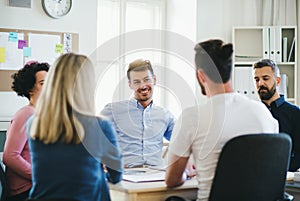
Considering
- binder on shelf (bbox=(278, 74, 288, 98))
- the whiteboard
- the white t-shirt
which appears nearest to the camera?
the white t-shirt

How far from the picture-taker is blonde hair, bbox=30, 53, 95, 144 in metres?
2.13

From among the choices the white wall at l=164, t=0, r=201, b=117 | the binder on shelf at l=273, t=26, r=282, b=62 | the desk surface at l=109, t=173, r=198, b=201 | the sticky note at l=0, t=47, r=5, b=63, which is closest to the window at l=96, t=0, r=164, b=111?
the white wall at l=164, t=0, r=201, b=117

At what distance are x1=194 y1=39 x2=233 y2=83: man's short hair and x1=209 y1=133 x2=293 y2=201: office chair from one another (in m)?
0.35

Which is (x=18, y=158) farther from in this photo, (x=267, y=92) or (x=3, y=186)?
(x=267, y=92)

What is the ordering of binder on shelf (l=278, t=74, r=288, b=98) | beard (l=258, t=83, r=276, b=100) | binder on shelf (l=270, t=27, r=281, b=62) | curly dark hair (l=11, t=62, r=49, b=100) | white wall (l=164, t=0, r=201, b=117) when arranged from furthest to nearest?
white wall (l=164, t=0, r=201, b=117) < binder on shelf (l=270, t=27, r=281, b=62) < binder on shelf (l=278, t=74, r=288, b=98) < beard (l=258, t=83, r=276, b=100) < curly dark hair (l=11, t=62, r=49, b=100)

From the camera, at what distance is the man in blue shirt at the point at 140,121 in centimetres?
364

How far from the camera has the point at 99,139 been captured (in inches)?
86.8

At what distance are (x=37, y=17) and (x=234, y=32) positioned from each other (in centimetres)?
201

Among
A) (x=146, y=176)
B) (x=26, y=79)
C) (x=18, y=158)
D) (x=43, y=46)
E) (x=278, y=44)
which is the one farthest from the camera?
(x=278, y=44)

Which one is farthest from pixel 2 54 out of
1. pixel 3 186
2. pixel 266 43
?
pixel 266 43

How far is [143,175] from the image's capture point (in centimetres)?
284

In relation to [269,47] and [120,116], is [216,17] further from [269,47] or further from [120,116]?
[120,116]

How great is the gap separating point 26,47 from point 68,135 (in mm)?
2852

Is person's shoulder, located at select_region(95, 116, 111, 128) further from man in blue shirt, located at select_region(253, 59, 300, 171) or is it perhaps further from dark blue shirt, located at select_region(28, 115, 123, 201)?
man in blue shirt, located at select_region(253, 59, 300, 171)
